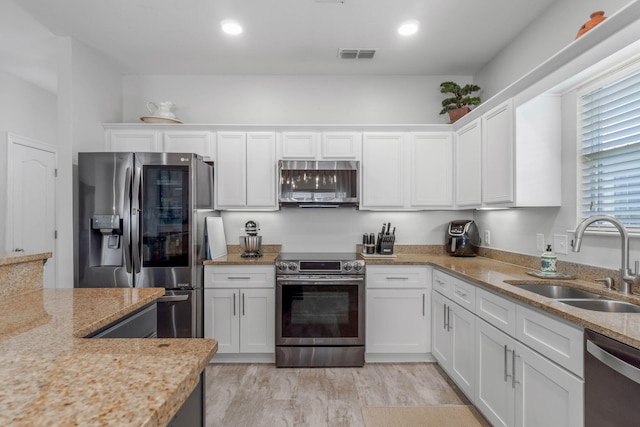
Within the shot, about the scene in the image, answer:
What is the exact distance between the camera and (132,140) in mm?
3252

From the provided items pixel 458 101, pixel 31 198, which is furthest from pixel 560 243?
pixel 31 198

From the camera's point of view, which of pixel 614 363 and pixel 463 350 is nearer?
pixel 614 363

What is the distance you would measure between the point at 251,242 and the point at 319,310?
96 centimetres

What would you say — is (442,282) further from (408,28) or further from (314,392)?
(408,28)

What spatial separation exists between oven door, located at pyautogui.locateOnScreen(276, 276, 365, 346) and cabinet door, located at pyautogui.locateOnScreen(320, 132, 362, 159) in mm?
1188

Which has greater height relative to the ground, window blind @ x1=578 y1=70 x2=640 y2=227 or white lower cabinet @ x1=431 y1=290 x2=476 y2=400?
window blind @ x1=578 y1=70 x2=640 y2=227

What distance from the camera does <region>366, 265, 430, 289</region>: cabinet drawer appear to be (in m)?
2.96

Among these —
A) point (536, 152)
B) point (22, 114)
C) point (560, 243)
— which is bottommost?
point (560, 243)

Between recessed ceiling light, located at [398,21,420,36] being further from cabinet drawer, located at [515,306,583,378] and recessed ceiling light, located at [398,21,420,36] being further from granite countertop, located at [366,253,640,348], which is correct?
cabinet drawer, located at [515,306,583,378]

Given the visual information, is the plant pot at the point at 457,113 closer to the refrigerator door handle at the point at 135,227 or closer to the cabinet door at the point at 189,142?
the cabinet door at the point at 189,142

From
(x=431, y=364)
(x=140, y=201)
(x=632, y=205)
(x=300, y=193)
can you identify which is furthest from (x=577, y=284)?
(x=140, y=201)

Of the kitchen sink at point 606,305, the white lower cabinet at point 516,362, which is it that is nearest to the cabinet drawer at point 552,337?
the white lower cabinet at point 516,362

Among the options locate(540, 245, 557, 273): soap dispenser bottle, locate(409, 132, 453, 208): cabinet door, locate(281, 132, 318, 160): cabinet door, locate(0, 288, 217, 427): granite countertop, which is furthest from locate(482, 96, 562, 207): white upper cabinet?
locate(0, 288, 217, 427): granite countertop

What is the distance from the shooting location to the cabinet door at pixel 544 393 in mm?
1326
